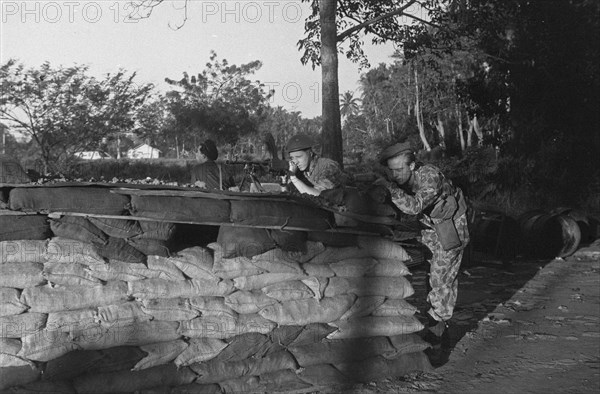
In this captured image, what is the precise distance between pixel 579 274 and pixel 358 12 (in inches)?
256

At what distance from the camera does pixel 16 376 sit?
341 cm

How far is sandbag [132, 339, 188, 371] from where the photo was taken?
373 centimetres

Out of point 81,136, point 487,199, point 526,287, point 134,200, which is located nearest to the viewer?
point 134,200

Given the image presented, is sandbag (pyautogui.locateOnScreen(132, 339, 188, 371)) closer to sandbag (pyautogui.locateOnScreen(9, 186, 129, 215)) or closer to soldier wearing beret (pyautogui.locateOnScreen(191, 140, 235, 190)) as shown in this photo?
sandbag (pyautogui.locateOnScreen(9, 186, 129, 215))

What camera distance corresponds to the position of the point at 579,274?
9391 mm

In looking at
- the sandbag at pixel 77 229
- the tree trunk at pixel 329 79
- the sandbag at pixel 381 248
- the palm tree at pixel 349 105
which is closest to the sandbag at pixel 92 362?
the sandbag at pixel 77 229

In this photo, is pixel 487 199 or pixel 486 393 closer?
pixel 486 393

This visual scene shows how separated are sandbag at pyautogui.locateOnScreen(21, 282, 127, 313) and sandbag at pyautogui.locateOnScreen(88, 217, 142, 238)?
0.91 ft

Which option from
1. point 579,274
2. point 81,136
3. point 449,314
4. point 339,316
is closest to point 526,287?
point 579,274

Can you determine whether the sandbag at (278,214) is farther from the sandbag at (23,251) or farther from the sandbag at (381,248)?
the sandbag at (23,251)

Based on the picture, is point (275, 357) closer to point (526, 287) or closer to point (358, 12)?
point (526, 287)

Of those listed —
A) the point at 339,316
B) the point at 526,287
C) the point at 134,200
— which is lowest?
the point at 526,287

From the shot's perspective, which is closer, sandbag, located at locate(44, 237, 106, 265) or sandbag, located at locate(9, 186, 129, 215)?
sandbag, located at locate(9, 186, 129, 215)

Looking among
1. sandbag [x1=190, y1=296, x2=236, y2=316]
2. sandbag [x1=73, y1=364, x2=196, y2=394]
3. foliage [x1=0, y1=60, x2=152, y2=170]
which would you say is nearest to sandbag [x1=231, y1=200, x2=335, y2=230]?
sandbag [x1=190, y1=296, x2=236, y2=316]
